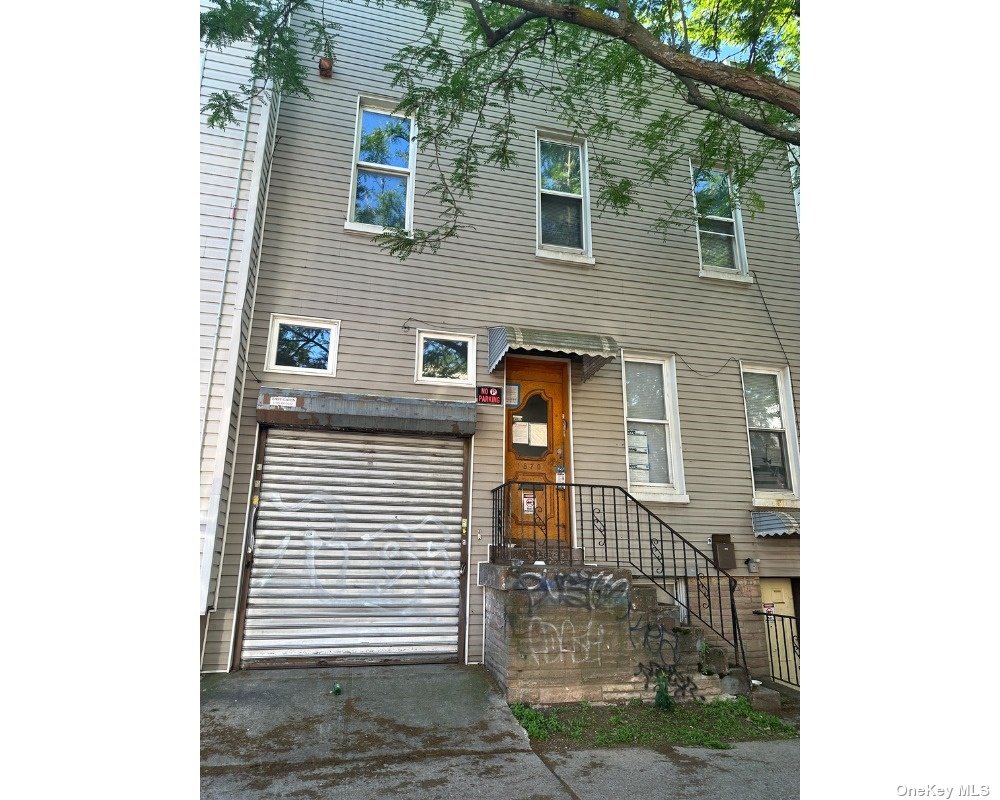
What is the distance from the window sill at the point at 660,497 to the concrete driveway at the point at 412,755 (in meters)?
2.95

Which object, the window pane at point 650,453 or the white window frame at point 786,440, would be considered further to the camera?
the white window frame at point 786,440

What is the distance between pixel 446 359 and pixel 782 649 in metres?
5.84

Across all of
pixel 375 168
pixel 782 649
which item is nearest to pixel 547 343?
pixel 375 168

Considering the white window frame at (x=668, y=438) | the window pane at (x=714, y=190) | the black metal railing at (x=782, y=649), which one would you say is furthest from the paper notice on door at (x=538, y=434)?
the window pane at (x=714, y=190)

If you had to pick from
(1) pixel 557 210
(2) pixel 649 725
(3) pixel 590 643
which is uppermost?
(1) pixel 557 210

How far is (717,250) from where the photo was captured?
8.79 metres

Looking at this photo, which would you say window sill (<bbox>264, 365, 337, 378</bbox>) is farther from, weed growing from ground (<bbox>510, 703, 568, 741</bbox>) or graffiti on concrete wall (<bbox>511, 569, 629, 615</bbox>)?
weed growing from ground (<bbox>510, 703, 568, 741</bbox>)

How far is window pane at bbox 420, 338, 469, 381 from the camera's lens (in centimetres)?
695

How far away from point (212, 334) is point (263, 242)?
1.44 meters

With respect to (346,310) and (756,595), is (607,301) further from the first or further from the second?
(756,595)

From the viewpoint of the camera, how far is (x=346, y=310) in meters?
6.79

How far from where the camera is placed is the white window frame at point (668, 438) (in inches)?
290

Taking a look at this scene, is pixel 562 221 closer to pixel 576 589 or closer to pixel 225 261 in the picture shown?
pixel 225 261

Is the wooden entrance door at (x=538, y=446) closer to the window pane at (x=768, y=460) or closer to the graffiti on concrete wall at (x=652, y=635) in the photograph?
the graffiti on concrete wall at (x=652, y=635)
